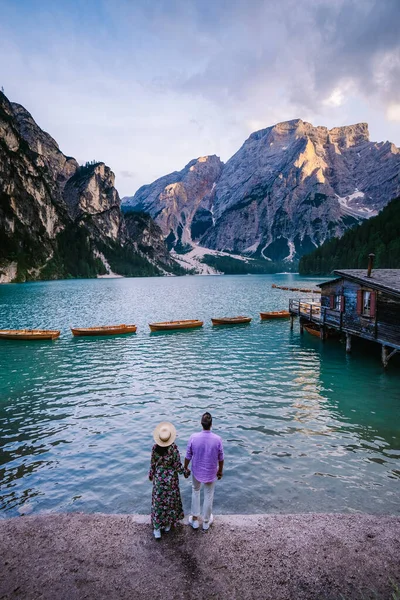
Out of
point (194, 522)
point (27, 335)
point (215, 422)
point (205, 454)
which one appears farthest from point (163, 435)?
point (27, 335)

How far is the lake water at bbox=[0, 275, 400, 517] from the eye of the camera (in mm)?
13492

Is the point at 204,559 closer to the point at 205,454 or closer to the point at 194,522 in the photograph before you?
the point at 194,522

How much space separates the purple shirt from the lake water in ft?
11.2

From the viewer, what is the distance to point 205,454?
9828mm

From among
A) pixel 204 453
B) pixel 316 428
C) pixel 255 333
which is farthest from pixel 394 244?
Result: pixel 204 453

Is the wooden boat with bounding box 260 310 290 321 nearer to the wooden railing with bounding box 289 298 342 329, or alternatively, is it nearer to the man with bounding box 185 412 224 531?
the wooden railing with bounding box 289 298 342 329

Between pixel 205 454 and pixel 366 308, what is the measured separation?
2912cm

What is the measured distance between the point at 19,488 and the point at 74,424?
6.39 metres

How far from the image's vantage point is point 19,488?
46.0 feet

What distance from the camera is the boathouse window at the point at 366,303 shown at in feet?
108

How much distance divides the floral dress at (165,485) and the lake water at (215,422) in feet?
9.89

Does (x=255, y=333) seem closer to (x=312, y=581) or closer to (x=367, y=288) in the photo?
(x=367, y=288)

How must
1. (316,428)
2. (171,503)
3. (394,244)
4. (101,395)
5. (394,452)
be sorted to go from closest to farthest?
1. (171,503)
2. (394,452)
3. (316,428)
4. (101,395)
5. (394,244)

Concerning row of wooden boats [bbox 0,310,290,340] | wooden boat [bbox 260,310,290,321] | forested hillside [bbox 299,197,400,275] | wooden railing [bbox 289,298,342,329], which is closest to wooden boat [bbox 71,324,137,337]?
row of wooden boats [bbox 0,310,290,340]
